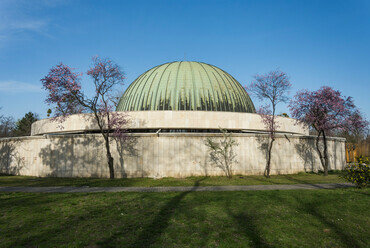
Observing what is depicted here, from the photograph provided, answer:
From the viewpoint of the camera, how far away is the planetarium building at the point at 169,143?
21.6m

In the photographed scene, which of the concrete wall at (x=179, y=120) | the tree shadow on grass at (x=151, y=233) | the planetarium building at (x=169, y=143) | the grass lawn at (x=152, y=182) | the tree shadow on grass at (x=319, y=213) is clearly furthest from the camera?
the concrete wall at (x=179, y=120)

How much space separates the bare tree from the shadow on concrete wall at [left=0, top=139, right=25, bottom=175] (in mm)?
19308

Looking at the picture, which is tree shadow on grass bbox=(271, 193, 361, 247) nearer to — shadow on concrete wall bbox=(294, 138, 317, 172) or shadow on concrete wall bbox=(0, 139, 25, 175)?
shadow on concrete wall bbox=(294, 138, 317, 172)

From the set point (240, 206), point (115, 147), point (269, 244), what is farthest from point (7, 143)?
point (269, 244)

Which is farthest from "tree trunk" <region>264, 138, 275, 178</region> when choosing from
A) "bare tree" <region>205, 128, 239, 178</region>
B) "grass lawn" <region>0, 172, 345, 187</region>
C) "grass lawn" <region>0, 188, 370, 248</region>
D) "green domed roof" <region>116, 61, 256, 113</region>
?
"green domed roof" <region>116, 61, 256, 113</region>

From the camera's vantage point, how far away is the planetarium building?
21.6 metres

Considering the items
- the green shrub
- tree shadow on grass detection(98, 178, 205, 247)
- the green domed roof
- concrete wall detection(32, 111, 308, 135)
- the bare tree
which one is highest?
the green domed roof

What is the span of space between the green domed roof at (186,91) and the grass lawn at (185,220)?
19.6 meters

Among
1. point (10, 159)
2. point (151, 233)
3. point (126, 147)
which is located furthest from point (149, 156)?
point (10, 159)

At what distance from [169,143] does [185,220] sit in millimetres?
13334

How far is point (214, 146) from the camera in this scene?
2155 centimetres

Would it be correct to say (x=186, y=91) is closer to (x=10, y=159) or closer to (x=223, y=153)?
(x=223, y=153)

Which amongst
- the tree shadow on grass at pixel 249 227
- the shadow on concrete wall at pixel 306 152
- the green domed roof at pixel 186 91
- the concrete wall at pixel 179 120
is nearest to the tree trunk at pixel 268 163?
the shadow on concrete wall at pixel 306 152

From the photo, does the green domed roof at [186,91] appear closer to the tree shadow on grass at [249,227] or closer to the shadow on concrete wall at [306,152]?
the shadow on concrete wall at [306,152]
